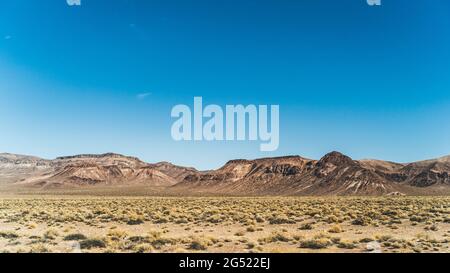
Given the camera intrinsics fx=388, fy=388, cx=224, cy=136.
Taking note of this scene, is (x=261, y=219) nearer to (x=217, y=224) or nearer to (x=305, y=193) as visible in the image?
(x=217, y=224)

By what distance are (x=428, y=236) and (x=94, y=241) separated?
1634 centimetres

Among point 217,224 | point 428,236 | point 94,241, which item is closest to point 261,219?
point 217,224

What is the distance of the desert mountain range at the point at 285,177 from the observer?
11244 cm

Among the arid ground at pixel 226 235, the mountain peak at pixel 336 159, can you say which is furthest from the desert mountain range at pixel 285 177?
the arid ground at pixel 226 235

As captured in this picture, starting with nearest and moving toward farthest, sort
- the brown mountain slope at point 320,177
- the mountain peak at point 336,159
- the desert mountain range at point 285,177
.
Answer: the brown mountain slope at point 320,177
the desert mountain range at point 285,177
the mountain peak at point 336,159

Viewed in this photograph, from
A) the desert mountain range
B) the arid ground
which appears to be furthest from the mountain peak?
the arid ground

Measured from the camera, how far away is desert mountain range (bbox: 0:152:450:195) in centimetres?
11244

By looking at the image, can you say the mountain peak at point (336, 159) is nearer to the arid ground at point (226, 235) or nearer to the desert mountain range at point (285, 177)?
the desert mountain range at point (285, 177)

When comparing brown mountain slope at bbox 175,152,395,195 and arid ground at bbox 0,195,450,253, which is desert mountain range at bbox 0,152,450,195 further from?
arid ground at bbox 0,195,450,253

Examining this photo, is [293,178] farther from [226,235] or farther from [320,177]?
[226,235]

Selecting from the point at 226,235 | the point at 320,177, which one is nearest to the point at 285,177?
the point at 320,177

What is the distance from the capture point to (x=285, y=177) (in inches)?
5413

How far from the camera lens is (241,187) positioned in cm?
13975

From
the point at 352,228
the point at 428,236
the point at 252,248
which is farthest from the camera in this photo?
the point at 352,228
